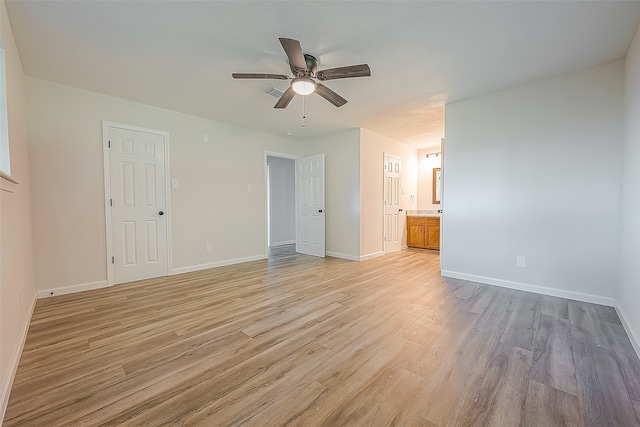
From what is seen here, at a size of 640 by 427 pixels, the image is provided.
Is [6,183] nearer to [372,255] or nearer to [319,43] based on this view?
[319,43]

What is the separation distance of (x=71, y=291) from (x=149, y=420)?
9.59 feet

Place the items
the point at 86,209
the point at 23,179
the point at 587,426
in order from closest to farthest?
1. the point at 587,426
2. the point at 23,179
3. the point at 86,209

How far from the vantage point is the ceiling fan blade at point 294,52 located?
1.95 m

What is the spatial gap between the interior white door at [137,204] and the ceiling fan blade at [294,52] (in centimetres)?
275

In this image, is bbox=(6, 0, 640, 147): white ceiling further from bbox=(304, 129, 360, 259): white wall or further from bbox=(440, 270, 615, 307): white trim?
bbox=(440, 270, 615, 307): white trim

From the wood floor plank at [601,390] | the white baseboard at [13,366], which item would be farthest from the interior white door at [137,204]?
the wood floor plank at [601,390]

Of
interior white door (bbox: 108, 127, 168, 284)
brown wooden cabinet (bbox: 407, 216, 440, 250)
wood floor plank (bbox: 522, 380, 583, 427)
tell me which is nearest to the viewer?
wood floor plank (bbox: 522, 380, 583, 427)

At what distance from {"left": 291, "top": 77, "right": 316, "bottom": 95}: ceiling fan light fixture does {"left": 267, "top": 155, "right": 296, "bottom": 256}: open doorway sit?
4.35 m

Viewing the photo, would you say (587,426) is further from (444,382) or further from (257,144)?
(257,144)

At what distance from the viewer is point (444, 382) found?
1.60 meters

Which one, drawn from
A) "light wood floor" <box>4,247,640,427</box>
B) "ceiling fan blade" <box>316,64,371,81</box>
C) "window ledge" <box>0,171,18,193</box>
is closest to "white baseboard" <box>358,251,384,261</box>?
"light wood floor" <box>4,247,640,427</box>

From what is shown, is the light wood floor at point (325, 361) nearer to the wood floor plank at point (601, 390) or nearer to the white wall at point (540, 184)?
the wood floor plank at point (601, 390)

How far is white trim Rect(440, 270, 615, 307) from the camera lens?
2.80 metres

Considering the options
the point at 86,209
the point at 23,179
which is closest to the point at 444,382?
the point at 23,179
